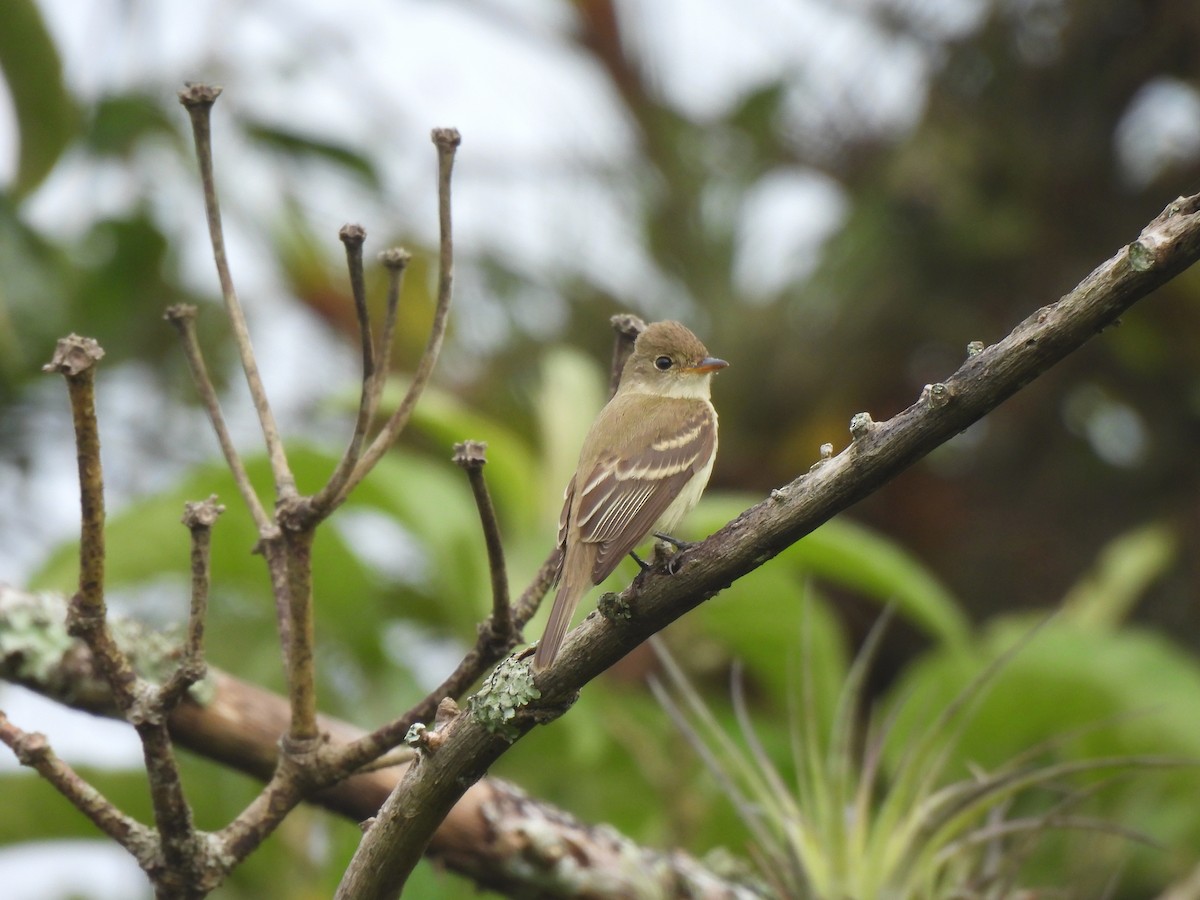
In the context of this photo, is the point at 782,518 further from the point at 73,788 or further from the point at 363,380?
the point at 73,788

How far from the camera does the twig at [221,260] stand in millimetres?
1883

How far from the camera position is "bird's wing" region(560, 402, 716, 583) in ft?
7.82

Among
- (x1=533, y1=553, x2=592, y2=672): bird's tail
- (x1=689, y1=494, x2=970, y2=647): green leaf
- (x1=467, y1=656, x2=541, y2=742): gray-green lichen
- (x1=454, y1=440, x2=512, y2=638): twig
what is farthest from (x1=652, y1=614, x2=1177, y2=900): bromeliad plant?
(x1=689, y1=494, x2=970, y2=647): green leaf

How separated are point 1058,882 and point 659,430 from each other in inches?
66.8

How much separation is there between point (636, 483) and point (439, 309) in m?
0.71

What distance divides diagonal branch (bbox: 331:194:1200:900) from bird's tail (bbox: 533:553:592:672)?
0.04 metres

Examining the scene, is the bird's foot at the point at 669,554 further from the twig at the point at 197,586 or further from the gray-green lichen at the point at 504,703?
the twig at the point at 197,586

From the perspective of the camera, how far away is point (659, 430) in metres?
2.89

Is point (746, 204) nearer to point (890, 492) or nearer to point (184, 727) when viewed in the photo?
point (890, 492)

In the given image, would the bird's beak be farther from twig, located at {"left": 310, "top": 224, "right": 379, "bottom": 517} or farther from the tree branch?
twig, located at {"left": 310, "top": 224, "right": 379, "bottom": 517}

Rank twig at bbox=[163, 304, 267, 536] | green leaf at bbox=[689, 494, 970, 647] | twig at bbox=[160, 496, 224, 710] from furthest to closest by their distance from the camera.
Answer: green leaf at bbox=[689, 494, 970, 647] < twig at bbox=[163, 304, 267, 536] < twig at bbox=[160, 496, 224, 710]

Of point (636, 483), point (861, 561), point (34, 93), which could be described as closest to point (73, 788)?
point (636, 483)

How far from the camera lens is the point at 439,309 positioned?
203 cm

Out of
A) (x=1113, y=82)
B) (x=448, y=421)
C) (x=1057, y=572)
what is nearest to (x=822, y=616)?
(x=448, y=421)
